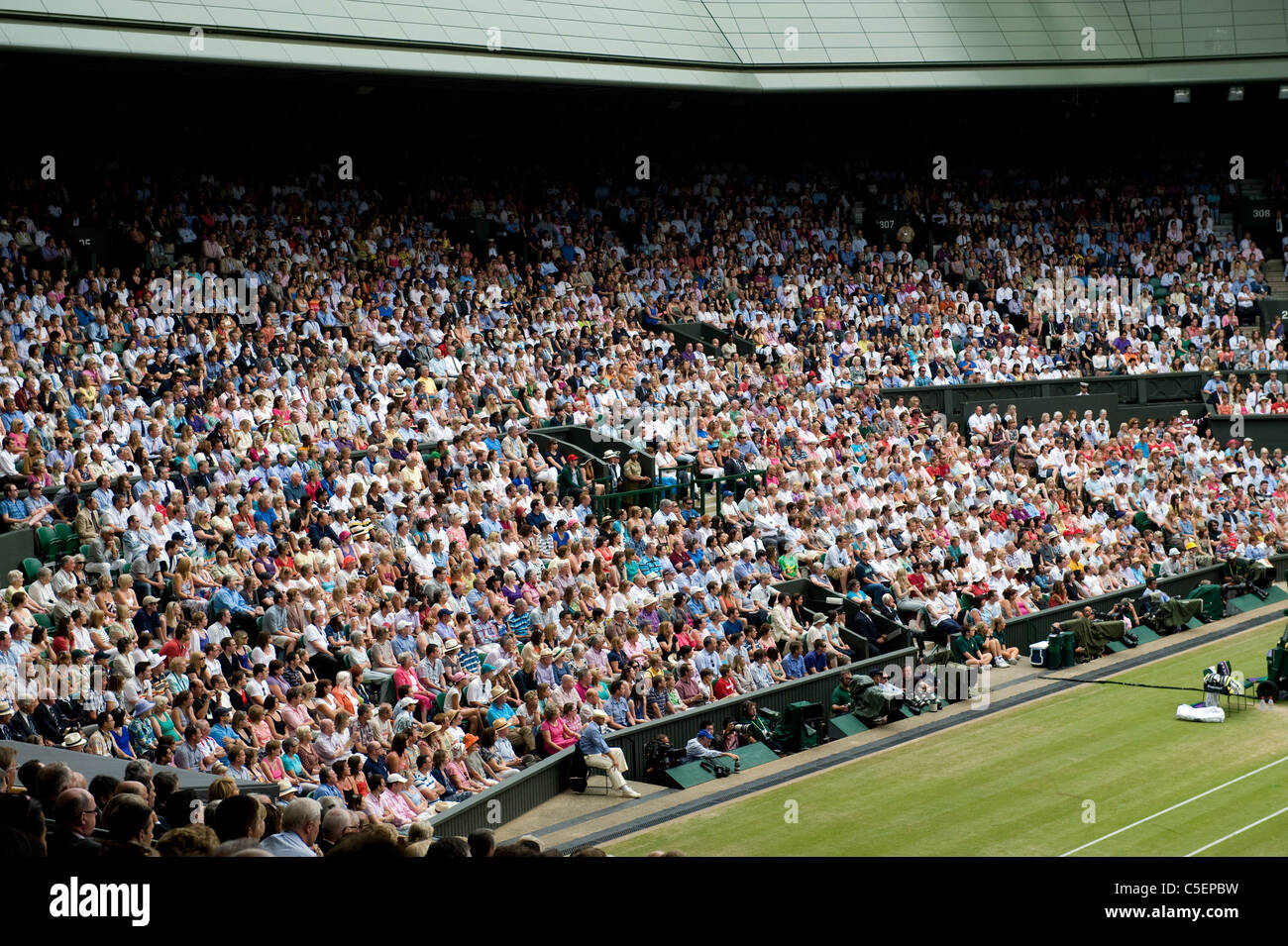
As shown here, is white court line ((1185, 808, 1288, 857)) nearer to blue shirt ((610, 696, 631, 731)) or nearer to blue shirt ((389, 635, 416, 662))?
blue shirt ((610, 696, 631, 731))

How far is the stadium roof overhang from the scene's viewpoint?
26.2 meters

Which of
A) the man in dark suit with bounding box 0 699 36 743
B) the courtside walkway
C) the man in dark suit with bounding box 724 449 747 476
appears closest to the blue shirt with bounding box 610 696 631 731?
the courtside walkway

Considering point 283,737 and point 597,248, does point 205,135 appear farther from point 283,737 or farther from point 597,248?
point 283,737

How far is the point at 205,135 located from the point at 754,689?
18.5m

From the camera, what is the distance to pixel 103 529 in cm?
1762

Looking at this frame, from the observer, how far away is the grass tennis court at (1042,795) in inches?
615

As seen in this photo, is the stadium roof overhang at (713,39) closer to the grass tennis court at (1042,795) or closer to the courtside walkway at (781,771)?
the courtside walkway at (781,771)

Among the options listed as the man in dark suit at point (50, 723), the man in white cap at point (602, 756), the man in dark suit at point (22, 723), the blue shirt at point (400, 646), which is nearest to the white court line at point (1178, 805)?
the man in white cap at point (602, 756)

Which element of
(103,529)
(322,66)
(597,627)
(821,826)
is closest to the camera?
(821,826)

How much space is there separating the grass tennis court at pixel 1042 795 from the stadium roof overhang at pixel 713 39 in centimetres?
1714

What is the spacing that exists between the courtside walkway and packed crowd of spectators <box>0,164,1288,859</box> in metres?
0.82

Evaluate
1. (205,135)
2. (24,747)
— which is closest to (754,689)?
(24,747)

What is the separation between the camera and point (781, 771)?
1845cm

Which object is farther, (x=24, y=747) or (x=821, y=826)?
(x=821, y=826)
